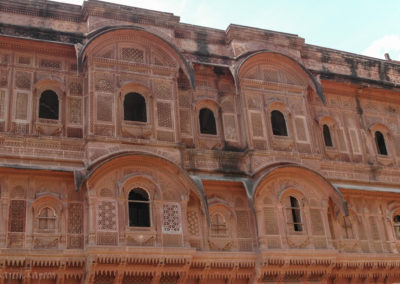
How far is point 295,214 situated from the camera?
51.5 feet

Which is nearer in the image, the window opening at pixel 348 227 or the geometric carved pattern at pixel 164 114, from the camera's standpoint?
the geometric carved pattern at pixel 164 114

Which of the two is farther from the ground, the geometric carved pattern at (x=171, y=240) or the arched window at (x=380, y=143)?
the arched window at (x=380, y=143)

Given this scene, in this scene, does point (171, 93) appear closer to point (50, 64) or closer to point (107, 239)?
Answer: point (50, 64)

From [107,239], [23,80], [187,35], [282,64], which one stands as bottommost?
[107,239]

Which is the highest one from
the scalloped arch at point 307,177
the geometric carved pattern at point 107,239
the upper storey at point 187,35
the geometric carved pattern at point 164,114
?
the upper storey at point 187,35

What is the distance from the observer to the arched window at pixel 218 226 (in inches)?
587

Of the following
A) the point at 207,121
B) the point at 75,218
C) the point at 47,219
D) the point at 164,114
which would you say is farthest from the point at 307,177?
the point at 47,219

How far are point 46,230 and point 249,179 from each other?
18.2 feet

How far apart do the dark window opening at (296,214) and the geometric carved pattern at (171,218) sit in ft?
11.0

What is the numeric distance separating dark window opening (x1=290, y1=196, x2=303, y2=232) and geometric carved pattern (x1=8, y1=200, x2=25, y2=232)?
7.10 m

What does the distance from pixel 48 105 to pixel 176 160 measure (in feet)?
12.1

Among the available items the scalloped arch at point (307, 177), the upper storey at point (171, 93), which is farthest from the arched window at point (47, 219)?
the scalloped arch at point (307, 177)

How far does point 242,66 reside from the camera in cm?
1662

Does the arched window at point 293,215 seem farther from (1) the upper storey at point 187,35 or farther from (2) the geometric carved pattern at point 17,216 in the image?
(2) the geometric carved pattern at point 17,216
